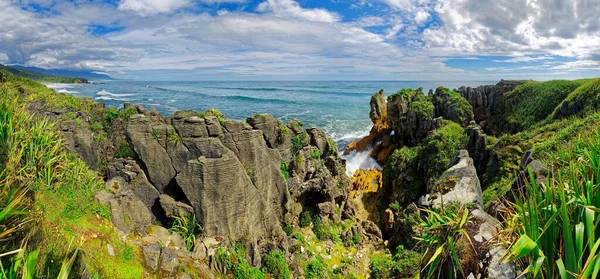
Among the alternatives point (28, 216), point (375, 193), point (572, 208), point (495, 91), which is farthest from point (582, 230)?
point (495, 91)

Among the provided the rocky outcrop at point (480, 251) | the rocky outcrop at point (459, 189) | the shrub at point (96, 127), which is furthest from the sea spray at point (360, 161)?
the rocky outcrop at point (480, 251)

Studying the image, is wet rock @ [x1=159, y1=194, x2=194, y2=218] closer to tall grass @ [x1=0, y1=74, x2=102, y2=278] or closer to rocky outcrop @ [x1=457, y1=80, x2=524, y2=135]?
tall grass @ [x1=0, y1=74, x2=102, y2=278]

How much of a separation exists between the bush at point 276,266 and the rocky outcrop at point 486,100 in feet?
138

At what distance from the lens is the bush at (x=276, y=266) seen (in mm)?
13805

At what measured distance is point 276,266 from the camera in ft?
45.9

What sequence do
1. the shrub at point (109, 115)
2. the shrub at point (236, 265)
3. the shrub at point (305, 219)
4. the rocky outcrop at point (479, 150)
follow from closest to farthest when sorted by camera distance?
1. the shrub at point (236, 265)
2. the shrub at point (109, 115)
3. the shrub at point (305, 219)
4. the rocky outcrop at point (479, 150)

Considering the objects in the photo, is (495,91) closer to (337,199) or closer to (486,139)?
(486,139)

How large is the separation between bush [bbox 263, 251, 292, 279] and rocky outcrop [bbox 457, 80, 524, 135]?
138 feet

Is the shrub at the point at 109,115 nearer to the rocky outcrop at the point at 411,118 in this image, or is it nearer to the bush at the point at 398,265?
the bush at the point at 398,265

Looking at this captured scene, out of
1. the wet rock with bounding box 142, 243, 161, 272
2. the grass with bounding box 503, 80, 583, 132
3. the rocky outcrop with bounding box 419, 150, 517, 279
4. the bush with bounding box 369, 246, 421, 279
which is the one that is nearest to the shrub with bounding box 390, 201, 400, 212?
the bush with bounding box 369, 246, 421, 279

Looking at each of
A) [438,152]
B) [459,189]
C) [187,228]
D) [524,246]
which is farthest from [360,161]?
[524,246]

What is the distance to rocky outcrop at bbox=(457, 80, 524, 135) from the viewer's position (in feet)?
155

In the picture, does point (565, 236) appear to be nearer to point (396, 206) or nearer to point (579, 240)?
point (579, 240)

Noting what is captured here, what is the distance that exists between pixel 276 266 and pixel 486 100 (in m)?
47.3
